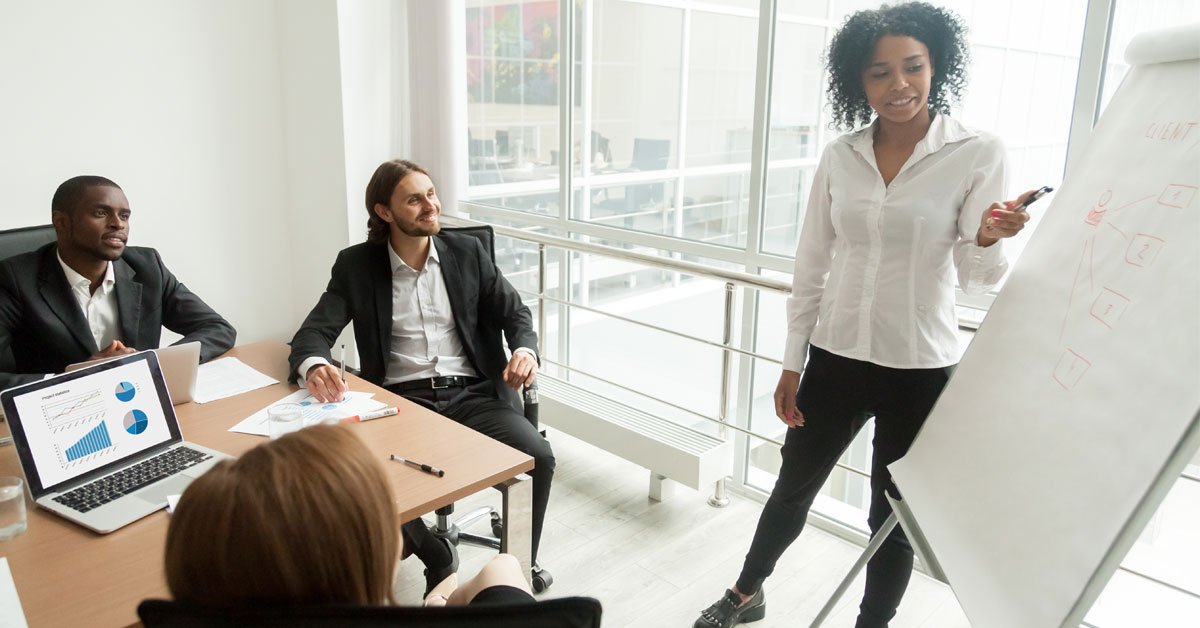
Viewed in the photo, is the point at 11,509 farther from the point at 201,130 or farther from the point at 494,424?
the point at 201,130

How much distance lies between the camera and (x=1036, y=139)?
2.22 metres

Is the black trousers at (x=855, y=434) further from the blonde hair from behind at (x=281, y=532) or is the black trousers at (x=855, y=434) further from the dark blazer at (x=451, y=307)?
the blonde hair from behind at (x=281, y=532)

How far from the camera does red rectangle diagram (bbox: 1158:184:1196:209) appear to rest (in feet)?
3.21

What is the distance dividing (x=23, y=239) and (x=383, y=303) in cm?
104

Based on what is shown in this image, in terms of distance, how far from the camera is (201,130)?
381 centimetres

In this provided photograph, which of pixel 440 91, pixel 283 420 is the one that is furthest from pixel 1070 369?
pixel 440 91

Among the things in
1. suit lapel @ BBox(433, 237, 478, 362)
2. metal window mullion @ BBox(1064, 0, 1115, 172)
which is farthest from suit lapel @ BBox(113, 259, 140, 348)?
metal window mullion @ BBox(1064, 0, 1115, 172)

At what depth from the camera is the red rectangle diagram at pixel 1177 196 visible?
3.21 ft

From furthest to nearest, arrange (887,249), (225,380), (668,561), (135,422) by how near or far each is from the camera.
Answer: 1. (668,561)
2. (225,380)
3. (887,249)
4. (135,422)

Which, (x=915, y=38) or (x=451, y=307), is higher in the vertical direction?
(x=915, y=38)

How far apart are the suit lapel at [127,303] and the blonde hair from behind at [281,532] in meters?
1.75

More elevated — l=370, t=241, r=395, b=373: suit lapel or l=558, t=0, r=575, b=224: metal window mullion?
l=558, t=0, r=575, b=224: metal window mullion

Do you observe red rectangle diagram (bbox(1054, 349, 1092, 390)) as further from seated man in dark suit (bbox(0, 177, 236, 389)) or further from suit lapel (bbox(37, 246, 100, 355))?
suit lapel (bbox(37, 246, 100, 355))

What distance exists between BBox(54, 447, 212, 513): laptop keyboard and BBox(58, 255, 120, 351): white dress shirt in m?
0.85
